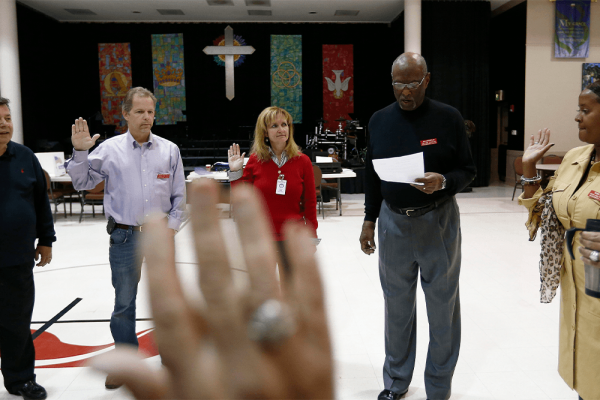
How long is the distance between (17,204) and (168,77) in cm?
1294

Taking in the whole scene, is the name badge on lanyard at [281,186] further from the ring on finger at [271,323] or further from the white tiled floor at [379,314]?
the ring on finger at [271,323]

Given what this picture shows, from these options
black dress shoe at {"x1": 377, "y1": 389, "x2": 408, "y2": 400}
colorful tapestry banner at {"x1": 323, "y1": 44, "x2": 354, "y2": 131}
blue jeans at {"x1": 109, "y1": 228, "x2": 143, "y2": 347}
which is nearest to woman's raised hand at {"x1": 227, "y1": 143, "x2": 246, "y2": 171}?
blue jeans at {"x1": 109, "y1": 228, "x2": 143, "y2": 347}

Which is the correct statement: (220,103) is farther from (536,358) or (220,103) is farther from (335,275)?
(536,358)

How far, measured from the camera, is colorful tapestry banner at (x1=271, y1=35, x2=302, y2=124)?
14.6 m

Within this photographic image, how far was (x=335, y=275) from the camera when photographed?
4801 mm

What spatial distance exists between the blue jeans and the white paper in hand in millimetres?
1361

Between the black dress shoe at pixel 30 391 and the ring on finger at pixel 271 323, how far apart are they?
8.60 ft

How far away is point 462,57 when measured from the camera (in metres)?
11.9

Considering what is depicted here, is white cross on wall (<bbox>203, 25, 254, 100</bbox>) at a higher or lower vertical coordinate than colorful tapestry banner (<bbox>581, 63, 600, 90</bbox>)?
higher

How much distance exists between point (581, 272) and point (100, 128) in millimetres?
13441

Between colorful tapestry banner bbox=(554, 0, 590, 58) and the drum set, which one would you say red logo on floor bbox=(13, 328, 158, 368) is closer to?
the drum set

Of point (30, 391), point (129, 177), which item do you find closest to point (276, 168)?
point (129, 177)

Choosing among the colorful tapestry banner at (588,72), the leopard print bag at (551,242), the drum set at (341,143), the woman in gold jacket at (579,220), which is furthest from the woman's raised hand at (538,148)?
the colorful tapestry banner at (588,72)

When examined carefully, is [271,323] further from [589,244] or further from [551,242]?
[551,242]
